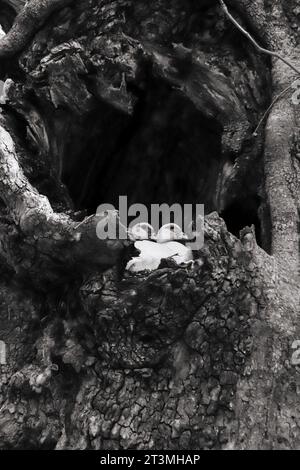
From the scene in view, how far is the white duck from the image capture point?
1.38 meters

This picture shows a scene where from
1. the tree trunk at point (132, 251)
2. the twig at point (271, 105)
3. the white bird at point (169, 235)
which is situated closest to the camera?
the tree trunk at point (132, 251)

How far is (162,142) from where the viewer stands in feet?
7.98

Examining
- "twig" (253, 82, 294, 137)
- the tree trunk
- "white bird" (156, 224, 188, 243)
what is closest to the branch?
the tree trunk

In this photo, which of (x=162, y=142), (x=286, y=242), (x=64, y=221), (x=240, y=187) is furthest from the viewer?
(x=162, y=142)

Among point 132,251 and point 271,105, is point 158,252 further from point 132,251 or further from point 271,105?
point 271,105

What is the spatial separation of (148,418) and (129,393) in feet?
0.27

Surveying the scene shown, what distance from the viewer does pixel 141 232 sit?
143 cm

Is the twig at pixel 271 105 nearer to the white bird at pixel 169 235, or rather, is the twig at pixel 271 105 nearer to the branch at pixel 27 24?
the white bird at pixel 169 235

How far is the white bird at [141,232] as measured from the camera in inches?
55.1

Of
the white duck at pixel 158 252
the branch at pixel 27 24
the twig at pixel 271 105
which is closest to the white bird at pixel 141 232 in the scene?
the white duck at pixel 158 252

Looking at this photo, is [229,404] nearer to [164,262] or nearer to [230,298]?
[230,298]

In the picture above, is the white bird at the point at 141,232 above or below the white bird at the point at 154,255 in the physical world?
above

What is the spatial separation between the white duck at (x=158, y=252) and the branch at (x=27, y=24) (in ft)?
3.23
